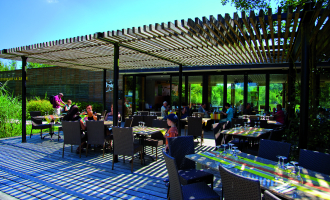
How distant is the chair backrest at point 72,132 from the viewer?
5742 mm

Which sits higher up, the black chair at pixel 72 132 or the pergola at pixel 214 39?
the pergola at pixel 214 39

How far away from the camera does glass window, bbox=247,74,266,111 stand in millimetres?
11555

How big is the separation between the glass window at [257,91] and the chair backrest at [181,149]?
901 cm

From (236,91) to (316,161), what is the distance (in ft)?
30.9

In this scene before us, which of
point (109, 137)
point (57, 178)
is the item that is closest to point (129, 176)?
point (57, 178)

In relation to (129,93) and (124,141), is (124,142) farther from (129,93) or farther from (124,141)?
(129,93)

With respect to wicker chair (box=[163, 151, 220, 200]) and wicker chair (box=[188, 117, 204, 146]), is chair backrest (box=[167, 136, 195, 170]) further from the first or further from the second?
wicker chair (box=[188, 117, 204, 146])

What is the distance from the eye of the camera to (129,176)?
451 cm

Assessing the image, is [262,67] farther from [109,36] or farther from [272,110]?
[109,36]

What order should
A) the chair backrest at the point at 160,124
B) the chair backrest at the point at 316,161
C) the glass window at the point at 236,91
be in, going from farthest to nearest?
the glass window at the point at 236,91
the chair backrest at the point at 160,124
the chair backrest at the point at 316,161

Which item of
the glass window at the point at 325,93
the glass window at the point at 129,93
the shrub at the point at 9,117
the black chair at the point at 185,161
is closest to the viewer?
the black chair at the point at 185,161

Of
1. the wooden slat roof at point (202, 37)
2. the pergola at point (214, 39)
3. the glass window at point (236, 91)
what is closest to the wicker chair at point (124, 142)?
the pergola at point (214, 39)

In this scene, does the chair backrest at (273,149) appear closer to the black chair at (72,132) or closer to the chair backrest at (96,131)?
the chair backrest at (96,131)

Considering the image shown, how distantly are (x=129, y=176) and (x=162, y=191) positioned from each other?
1023 mm
